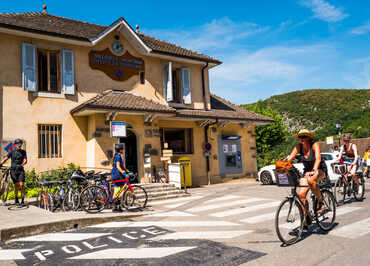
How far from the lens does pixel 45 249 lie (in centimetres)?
579

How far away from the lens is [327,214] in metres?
6.24

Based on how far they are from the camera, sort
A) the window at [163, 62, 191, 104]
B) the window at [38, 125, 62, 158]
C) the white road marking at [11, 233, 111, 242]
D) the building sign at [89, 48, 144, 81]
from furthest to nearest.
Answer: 1. the window at [163, 62, 191, 104]
2. the building sign at [89, 48, 144, 81]
3. the window at [38, 125, 62, 158]
4. the white road marking at [11, 233, 111, 242]

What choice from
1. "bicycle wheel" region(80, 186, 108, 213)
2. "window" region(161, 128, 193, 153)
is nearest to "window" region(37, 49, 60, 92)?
"window" region(161, 128, 193, 153)

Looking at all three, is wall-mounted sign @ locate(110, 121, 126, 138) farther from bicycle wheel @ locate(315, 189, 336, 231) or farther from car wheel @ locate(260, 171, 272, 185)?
car wheel @ locate(260, 171, 272, 185)

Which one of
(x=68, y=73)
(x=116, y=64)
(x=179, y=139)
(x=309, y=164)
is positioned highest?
(x=116, y=64)

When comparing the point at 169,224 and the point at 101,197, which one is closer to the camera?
the point at 169,224

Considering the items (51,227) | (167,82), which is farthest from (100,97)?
(51,227)

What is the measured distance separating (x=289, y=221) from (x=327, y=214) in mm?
1226

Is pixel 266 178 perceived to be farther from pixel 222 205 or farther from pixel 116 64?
pixel 116 64

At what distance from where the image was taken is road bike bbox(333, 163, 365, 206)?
28.9 feet

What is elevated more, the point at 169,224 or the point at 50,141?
the point at 50,141

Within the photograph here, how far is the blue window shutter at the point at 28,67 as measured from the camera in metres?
12.5

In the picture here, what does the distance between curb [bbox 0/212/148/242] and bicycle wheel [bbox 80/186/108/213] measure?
83 centimetres

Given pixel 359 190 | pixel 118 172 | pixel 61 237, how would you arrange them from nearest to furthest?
pixel 61 237
pixel 118 172
pixel 359 190
